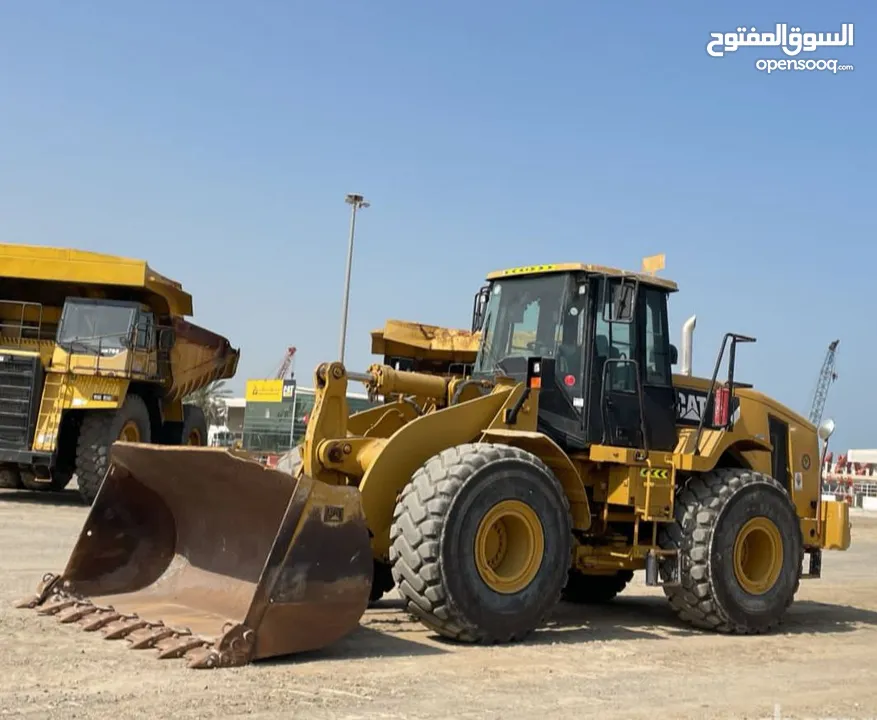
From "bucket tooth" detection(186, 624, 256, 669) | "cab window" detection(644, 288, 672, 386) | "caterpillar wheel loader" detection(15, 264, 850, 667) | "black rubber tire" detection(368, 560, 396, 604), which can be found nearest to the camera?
"bucket tooth" detection(186, 624, 256, 669)

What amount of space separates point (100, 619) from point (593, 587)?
487cm

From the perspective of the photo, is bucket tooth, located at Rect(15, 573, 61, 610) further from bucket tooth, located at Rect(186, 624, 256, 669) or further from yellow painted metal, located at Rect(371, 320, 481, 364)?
yellow painted metal, located at Rect(371, 320, 481, 364)

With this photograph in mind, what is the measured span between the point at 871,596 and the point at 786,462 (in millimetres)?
3705

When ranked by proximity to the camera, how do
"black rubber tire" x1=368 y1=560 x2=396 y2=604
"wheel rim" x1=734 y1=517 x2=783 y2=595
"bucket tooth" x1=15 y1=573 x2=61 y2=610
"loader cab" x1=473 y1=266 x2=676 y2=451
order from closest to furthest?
"bucket tooth" x1=15 y1=573 x2=61 y2=610, "black rubber tire" x1=368 y1=560 x2=396 y2=604, "loader cab" x1=473 y1=266 x2=676 y2=451, "wheel rim" x1=734 y1=517 x2=783 y2=595

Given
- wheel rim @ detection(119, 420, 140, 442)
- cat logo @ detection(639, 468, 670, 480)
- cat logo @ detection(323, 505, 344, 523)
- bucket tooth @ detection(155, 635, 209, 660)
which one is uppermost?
wheel rim @ detection(119, 420, 140, 442)

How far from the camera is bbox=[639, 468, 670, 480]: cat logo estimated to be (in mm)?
8326

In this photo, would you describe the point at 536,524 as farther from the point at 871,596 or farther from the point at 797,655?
the point at 871,596

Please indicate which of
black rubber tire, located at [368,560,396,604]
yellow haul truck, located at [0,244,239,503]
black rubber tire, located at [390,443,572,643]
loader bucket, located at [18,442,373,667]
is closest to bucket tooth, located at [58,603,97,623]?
loader bucket, located at [18,442,373,667]

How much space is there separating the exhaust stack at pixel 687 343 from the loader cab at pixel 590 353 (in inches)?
17.8

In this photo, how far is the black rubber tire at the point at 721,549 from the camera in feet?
27.1

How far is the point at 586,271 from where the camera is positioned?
8414 millimetres

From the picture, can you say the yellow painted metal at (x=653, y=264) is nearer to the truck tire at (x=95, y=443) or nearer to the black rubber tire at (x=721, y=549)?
the black rubber tire at (x=721, y=549)

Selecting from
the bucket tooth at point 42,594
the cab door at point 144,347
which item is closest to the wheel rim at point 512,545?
the bucket tooth at point 42,594

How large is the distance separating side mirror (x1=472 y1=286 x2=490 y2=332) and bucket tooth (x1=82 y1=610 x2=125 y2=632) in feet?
12.8
